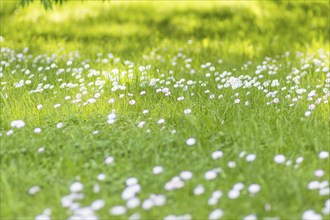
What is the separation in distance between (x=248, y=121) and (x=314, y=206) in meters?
1.31

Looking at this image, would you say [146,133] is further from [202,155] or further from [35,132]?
[35,132]

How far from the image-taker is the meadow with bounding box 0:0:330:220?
128 inches

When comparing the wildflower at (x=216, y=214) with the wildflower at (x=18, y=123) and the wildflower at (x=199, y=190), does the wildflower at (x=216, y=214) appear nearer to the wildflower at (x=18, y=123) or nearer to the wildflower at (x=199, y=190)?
the wildflower at (x=199, y=190)

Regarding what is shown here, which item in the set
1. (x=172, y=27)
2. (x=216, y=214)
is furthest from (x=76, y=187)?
(x=172, y=27)

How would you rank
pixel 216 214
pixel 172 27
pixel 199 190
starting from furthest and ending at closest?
pixel 172 27, pixel 199 190, pixel 216 214

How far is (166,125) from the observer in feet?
14.6

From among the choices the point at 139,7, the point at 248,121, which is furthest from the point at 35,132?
the point at 139,7

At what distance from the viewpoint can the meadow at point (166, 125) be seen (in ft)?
10.6

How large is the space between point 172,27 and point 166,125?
166 inches

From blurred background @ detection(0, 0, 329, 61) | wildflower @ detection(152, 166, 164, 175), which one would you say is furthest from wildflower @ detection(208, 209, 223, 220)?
blurred background @ detection(0, 0, 329, 61)

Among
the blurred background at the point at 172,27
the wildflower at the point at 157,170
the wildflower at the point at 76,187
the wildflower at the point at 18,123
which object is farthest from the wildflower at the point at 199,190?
the blurred background at the point at 172,27

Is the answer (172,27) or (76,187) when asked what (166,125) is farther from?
(172,27)

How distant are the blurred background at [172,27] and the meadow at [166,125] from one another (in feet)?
0.15

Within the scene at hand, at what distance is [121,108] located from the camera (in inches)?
191
